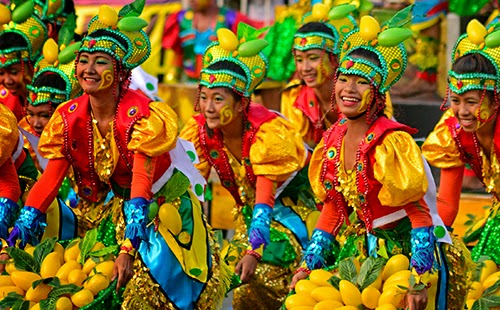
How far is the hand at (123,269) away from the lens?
605cm

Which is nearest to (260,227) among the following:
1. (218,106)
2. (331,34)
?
(218,106)

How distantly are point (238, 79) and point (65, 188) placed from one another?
153 centimetres

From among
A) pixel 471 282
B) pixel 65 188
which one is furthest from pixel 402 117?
pixel 471 282

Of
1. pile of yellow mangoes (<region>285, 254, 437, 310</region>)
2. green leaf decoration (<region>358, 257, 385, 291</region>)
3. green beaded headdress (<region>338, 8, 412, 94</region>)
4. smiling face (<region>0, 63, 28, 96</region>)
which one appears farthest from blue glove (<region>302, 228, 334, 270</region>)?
smiling face (<region>0, 63, 28, 96</region>)

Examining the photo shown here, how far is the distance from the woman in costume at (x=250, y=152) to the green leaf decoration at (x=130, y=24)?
0.73 m

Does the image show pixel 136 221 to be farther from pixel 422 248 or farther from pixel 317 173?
pixel 422 248

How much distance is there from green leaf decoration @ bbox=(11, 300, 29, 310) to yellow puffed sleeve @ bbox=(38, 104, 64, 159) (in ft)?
2.52

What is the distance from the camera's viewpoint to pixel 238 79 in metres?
7.20

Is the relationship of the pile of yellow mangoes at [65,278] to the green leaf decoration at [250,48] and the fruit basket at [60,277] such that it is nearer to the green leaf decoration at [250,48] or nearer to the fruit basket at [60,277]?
the fruit basket at [60,277]

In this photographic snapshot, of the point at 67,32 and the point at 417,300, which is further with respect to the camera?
the point at 67,32

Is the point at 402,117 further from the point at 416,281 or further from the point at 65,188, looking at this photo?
the point at 416,281

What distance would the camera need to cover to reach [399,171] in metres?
5.84

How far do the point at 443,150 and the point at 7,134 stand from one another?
2.14 metres

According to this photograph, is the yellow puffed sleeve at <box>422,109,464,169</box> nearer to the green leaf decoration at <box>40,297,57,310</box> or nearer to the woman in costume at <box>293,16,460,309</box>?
the woman in costume at <box>293,16,460,309</box>
